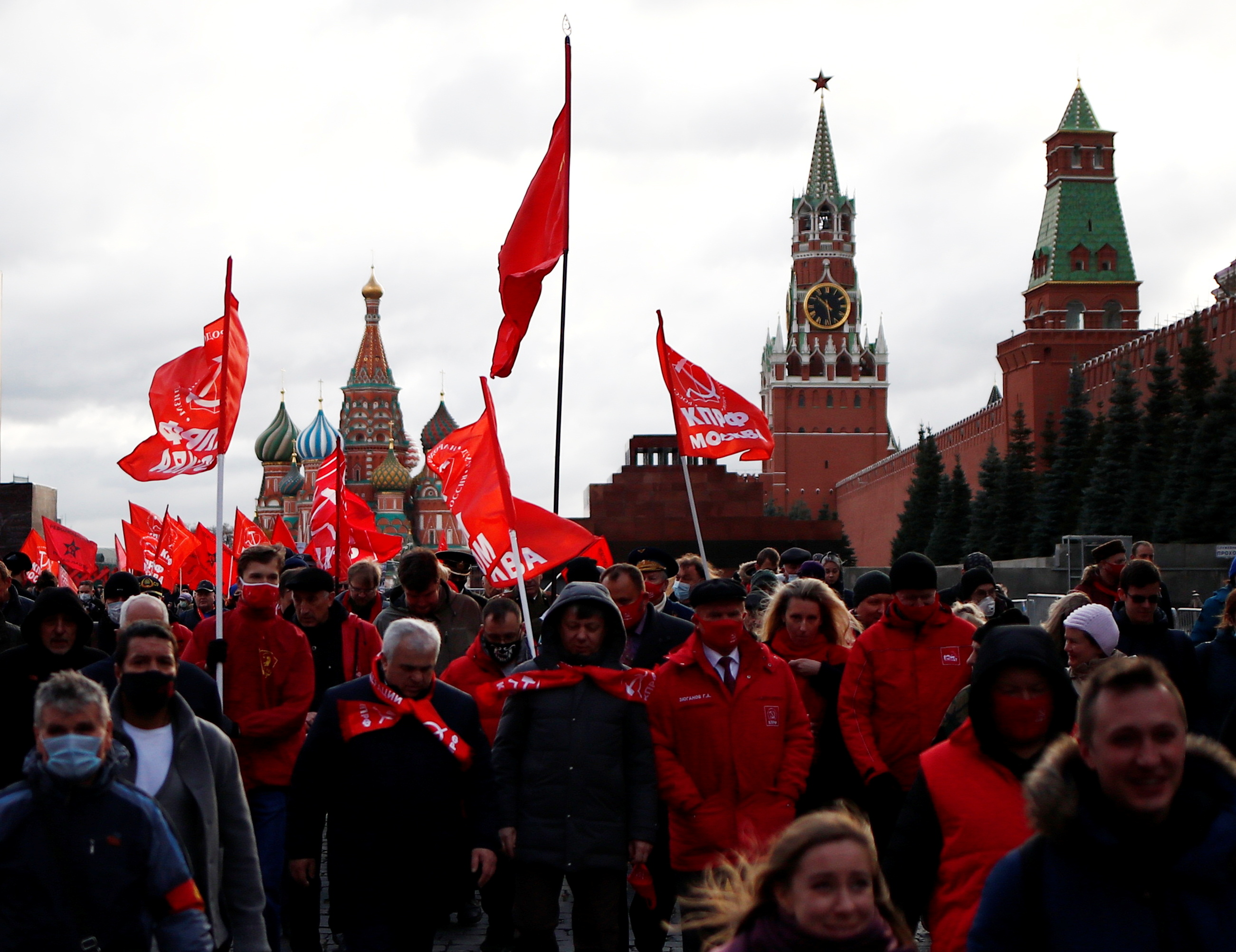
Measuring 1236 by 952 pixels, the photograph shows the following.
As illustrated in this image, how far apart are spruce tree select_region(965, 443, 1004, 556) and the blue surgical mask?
36650 millimetres

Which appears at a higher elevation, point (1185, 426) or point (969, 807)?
point (1185, 426)

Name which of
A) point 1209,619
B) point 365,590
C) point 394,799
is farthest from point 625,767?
point 1209,619

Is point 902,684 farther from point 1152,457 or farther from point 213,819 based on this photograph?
point 1152,457

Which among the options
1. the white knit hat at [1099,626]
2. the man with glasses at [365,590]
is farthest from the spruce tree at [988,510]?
the white knit hat at [1099,626]

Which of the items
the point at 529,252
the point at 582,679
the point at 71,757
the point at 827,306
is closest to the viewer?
the point at 71,757

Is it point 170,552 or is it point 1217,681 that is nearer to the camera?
point 1217,681

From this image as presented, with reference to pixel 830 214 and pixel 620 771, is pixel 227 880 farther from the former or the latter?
pixel 830 214

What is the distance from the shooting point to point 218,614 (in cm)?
533

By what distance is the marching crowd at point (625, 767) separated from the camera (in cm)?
216

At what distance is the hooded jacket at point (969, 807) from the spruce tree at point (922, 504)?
4411 centimetres

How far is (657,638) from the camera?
548 cm

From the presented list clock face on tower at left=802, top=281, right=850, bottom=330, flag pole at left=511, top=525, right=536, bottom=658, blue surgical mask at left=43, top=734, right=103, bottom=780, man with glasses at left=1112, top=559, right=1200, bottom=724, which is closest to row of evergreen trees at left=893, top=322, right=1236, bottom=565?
flag pole at left=511, top=525, right=536, bottom=658

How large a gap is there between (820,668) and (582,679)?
104 cm

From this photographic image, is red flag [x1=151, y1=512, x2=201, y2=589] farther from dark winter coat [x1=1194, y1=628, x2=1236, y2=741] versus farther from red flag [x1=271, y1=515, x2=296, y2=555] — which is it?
dark winter coat [x1=1194, y1=628, x2=1236, y2=741]
